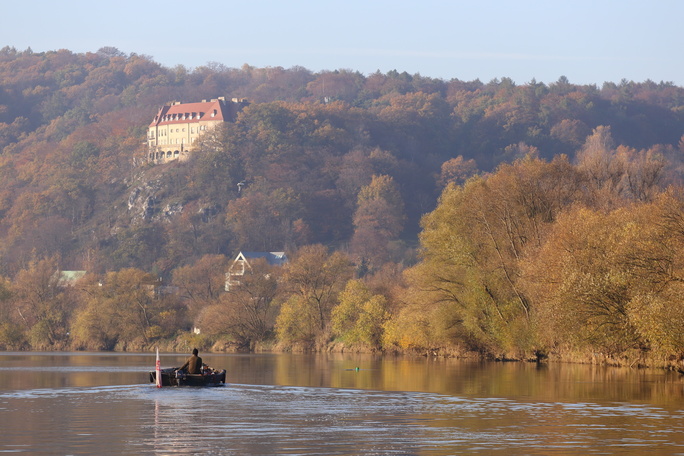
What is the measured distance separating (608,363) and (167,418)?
111 ft

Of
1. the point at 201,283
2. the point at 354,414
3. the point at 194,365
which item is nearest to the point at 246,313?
the point at 201,283

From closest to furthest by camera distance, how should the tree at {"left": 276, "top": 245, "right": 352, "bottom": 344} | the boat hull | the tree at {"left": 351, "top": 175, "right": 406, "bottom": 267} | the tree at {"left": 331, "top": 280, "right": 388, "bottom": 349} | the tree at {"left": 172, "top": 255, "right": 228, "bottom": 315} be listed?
the boat hull < the tree at {"left": 331, "top": 280, "right": 388, "bottom": 349} < the tree at {"left": 276, "top": 245, "right": 352, "bottom": 344} < the tree at {"left": 172, "top": 255, "right": 228, "bottom": 315} < the tree at {"left": 351, "top": 175, "right": 406, "bottom": 267}

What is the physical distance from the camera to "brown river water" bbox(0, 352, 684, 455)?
25.8 meters

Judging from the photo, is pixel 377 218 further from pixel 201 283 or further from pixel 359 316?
pixel 359 316

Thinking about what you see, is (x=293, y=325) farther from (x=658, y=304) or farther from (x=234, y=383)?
(x=658, y=304)

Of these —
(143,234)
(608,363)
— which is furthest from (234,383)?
(143,234)

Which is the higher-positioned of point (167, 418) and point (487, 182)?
point (487, 182)

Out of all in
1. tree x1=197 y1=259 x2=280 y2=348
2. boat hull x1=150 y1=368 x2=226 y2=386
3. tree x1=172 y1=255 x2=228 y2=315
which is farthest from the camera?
tree x1=172 y1=255 x2=228 y2=315

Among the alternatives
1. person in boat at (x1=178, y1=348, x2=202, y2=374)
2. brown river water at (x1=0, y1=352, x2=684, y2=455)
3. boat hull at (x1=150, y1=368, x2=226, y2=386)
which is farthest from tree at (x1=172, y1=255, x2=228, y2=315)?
boat hull at (x1=150, y1=368, x2=226, y2=386)

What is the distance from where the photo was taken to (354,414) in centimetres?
3341

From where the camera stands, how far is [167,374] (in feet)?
150

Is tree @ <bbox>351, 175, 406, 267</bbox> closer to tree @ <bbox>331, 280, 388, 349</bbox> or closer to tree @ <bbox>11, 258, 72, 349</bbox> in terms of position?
tree @ <bbox>11, 258, 72, 349</bbox>

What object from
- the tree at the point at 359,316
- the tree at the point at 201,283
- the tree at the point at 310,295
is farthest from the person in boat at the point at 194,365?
the tree at the point at 201,283

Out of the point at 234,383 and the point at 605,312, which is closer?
the point at 234,383
